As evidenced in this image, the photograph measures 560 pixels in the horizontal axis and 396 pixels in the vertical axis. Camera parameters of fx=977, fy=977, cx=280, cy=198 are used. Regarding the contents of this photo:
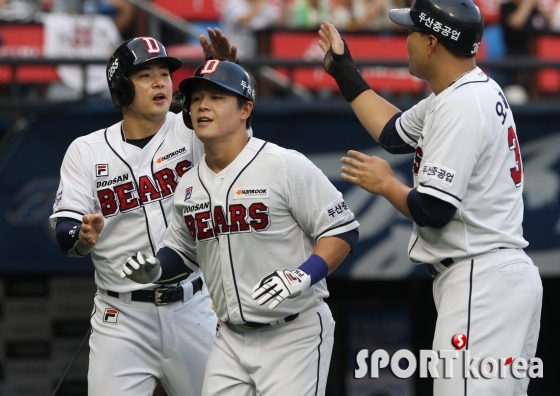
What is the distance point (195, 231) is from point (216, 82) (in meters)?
0.63

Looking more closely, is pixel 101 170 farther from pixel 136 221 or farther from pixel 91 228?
pixel 91 228

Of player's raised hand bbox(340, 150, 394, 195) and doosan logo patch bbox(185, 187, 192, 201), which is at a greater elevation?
player's raised hand bbox(340, 150, 394, 195)

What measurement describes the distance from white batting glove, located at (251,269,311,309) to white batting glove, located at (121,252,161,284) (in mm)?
426

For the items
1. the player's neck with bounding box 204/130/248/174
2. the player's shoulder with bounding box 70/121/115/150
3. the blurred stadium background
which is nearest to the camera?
the player's neck with bounding box 204/130/248/174

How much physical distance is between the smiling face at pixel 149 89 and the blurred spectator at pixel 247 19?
4115mm

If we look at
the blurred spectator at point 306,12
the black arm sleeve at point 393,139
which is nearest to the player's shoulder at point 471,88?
the black arm sleeve at point 393,139

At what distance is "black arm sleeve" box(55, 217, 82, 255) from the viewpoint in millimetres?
4297

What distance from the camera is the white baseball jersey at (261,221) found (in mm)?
3953

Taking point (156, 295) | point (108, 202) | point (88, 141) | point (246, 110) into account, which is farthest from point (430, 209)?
point (88, 141)

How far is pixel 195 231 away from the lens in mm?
4094

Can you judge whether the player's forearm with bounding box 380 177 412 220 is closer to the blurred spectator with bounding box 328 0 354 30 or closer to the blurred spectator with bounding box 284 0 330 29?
the blurred spectator with bounding box 328 0 354 30

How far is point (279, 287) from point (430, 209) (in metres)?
0.63

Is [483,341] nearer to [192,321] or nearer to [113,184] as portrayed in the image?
[192,321]

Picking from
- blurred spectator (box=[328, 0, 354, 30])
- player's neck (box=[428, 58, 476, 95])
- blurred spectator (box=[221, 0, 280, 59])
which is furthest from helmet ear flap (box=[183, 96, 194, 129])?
blurred spectator (box=[328, 0, 354, 30])
